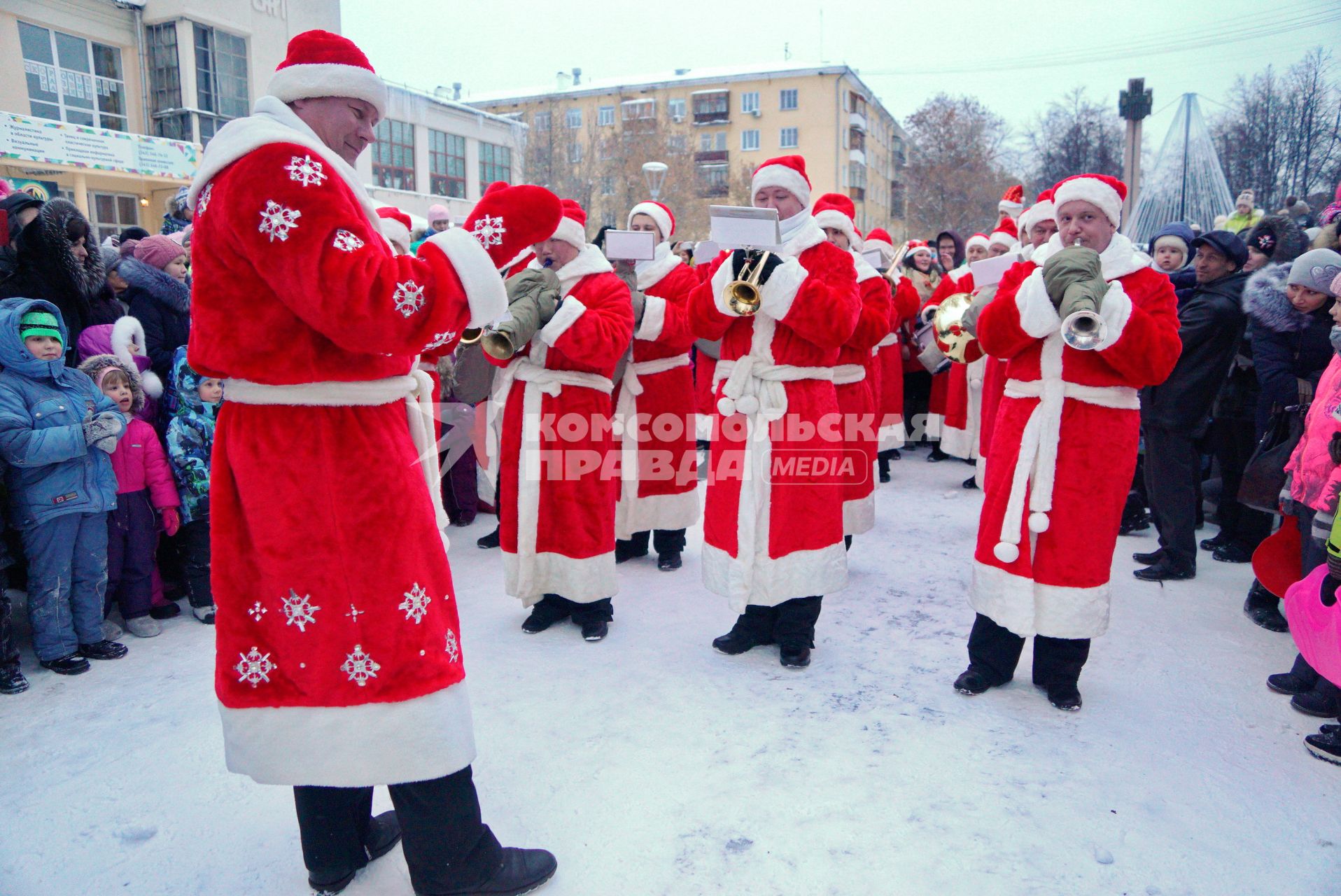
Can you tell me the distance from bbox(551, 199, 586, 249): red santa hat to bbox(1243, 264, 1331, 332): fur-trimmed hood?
3211 millimetres

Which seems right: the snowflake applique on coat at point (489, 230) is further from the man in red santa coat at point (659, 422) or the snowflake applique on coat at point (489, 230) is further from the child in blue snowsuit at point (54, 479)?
the man in red santa coat at point (659, 422)

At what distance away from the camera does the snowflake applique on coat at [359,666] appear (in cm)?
180

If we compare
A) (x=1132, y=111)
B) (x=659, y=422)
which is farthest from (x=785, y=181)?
(x=1132, y=111)

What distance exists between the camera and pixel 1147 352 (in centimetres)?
285

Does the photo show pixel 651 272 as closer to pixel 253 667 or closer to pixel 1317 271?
pixel 1317 271

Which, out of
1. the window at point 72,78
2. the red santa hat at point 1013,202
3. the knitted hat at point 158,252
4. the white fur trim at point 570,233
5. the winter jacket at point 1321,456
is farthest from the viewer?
the window at point 72,78

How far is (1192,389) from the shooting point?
15.0 feet

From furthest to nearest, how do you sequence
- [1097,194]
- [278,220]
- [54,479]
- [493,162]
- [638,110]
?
[638,110] < [493,162] < [54,479] < [1097,194] < [278,220]

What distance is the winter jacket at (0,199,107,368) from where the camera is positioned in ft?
13.2

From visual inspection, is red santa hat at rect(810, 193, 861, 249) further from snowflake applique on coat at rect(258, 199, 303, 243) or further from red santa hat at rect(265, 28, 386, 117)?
snowflake applique on coat at rect(258, 199, 303, 243)

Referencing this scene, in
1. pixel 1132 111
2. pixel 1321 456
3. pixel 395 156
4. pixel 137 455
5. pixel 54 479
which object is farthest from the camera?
pixel 395 156

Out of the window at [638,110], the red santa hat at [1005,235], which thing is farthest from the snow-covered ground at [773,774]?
the window at [638,110]

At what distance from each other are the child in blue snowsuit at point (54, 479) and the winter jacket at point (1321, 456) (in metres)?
4.60

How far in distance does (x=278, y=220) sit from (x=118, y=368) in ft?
9.15
